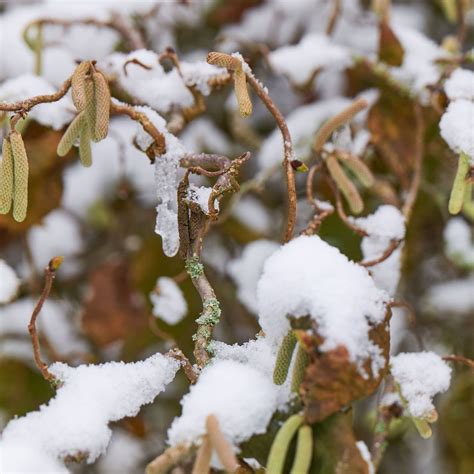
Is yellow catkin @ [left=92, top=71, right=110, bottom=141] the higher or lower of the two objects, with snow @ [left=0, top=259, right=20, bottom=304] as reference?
higher

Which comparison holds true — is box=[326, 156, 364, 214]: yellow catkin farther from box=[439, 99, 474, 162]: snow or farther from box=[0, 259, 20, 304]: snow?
box=[0, 259, 20, 304]: snow

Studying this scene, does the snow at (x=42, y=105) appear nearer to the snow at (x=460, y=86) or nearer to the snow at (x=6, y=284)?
the snow at (x=6, y=284)

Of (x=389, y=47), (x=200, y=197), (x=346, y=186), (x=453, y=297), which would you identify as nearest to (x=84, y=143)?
(x=200, y=197)

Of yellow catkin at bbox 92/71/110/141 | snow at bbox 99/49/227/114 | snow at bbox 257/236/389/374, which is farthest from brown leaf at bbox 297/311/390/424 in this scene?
snow at bbox 99/49/227/114

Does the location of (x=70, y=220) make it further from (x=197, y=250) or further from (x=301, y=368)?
(x=301, y=368)

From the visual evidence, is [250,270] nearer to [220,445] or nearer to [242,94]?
[242,94]

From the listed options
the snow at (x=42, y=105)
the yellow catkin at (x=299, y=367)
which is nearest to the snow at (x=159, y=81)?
the snow at (x=42, y=105)

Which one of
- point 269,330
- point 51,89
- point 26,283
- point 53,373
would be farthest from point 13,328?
point 269,330
